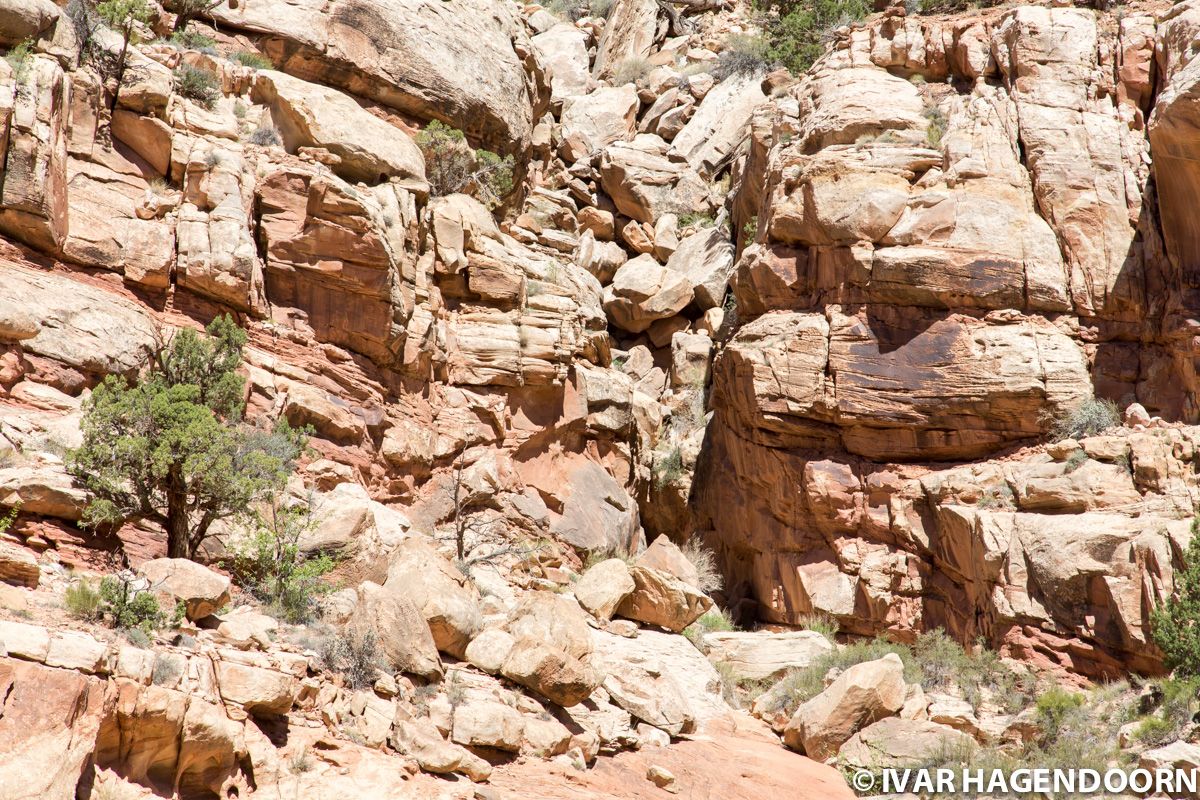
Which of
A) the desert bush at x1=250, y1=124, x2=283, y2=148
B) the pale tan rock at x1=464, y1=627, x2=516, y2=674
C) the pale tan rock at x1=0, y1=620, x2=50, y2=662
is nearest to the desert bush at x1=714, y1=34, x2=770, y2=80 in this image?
the desert bush at x1=250, y1=124, x2=283, y2=148

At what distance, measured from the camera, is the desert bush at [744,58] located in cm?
3561

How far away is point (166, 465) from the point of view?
39.3 ft

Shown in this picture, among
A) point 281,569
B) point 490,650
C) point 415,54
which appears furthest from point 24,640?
point 415,54

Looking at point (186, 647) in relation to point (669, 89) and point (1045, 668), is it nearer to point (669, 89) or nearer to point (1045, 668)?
point (1045, 668)

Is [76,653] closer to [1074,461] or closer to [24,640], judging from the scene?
[24,640]

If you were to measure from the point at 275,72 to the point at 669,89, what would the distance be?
18.3 m

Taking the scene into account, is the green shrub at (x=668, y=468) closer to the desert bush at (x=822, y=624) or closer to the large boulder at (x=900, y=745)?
the desert bush at (x=822, y=624)

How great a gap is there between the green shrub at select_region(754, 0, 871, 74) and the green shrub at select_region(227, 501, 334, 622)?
24.4m

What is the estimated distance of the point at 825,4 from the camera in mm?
32594

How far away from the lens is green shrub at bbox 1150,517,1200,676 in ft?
48.4

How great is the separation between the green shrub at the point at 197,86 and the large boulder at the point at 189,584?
475 inches

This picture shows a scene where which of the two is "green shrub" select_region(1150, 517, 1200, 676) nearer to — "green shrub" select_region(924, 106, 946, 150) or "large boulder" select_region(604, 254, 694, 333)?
"green shrub" select_region(924, 106, 946, 150)

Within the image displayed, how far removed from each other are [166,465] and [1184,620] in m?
14.7

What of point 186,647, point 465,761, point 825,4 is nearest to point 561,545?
point 465,761
